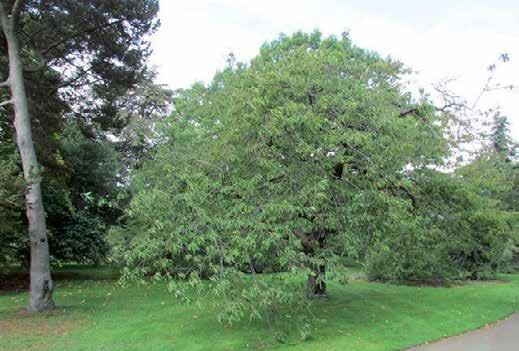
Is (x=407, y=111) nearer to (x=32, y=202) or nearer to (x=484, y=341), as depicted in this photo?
(x=484, y=341)

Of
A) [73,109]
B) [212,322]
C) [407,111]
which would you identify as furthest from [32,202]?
[407,111]

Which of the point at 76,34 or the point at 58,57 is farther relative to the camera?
the point at 58,57

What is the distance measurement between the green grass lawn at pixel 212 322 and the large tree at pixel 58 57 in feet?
5.19

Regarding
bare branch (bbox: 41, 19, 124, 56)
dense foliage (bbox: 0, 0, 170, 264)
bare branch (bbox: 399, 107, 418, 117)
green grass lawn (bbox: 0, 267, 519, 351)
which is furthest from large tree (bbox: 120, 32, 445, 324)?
bare branch (bbox: 41, 19, 124, 56)

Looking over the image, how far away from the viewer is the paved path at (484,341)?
26.3 ft

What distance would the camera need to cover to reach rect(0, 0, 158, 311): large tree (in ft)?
37.9

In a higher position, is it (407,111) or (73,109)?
(73,109)

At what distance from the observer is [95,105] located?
55.2ft

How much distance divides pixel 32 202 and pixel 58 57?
16.9ft

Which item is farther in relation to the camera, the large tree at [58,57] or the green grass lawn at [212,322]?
the large tree at [58,57]

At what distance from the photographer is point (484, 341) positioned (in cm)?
861

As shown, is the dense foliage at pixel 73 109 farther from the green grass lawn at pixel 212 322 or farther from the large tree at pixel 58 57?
the green grass lawn at pixel 212 322

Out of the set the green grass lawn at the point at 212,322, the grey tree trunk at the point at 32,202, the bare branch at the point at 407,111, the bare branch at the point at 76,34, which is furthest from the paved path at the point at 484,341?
the bare branch at the point at 76,34

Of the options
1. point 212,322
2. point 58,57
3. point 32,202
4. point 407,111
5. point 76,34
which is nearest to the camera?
point 212,322
